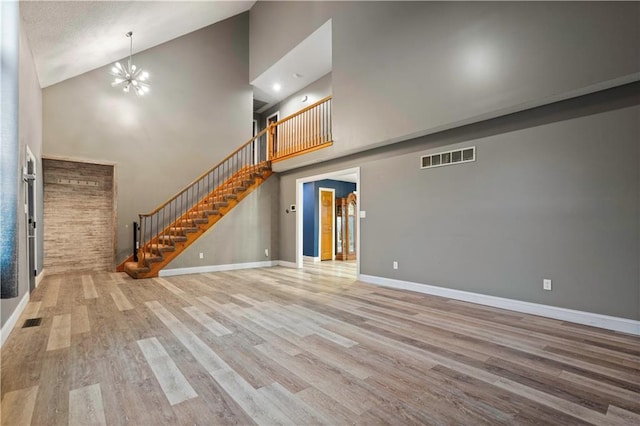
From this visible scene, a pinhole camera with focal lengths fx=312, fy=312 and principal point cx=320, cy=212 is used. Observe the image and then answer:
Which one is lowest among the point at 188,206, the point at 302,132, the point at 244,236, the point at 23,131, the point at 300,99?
the point at 244,236

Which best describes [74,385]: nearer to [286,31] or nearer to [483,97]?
[483,97]

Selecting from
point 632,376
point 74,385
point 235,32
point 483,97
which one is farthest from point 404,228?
point 235,32

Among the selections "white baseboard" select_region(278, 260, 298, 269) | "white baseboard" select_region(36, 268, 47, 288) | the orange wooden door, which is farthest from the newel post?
"white baseboard" select_region(36, 268, 47, 288)

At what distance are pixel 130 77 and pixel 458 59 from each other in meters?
6.36

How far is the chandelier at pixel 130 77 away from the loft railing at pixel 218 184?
2315mm

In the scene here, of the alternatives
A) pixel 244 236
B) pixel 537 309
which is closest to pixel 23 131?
pixel 244 236

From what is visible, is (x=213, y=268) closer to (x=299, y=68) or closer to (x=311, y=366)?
(x=311, y=366)

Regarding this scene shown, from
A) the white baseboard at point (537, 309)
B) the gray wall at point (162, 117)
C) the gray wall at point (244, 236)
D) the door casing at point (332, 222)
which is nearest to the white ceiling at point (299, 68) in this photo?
the gray wall at point (162, 117)

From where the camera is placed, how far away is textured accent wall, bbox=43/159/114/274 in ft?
22.9

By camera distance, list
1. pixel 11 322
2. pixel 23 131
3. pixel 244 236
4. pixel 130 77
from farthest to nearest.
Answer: pixel 244 236, pixel 130 77, pixel 23 131, pixel 11 322

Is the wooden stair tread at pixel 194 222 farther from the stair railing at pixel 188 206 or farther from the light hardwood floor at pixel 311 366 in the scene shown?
the light hardwood floor at pixel 311 366

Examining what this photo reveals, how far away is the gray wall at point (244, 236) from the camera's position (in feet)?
23.3

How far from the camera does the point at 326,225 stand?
383 inches

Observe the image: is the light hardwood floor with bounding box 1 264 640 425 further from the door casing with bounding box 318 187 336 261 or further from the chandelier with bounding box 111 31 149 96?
the door casing with bounding box 318 187 336 261
